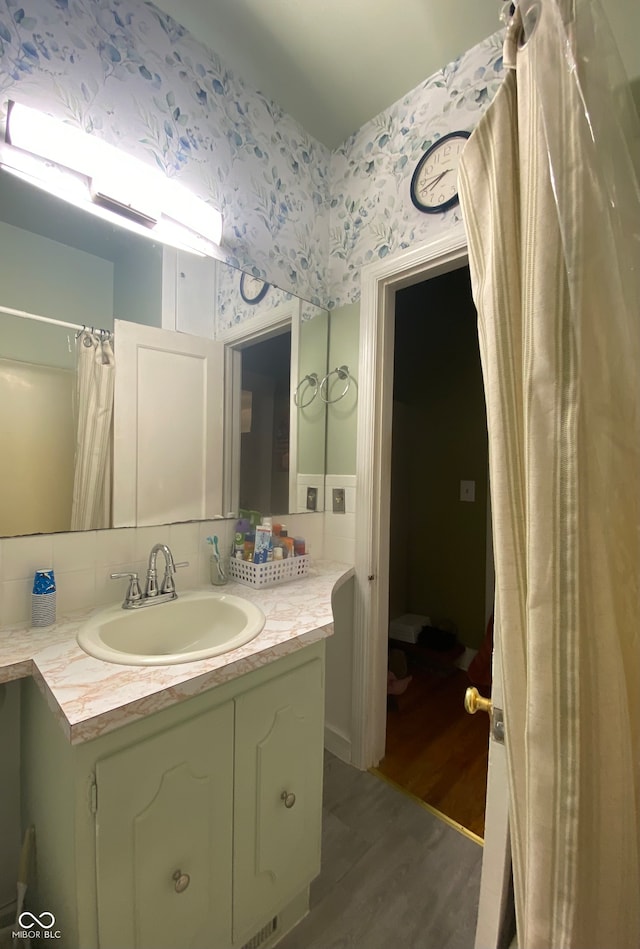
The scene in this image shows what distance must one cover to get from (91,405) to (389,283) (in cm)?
118

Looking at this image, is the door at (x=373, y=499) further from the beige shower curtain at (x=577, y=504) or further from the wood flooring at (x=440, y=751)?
the beige shower curtain at (x=577, y=504)

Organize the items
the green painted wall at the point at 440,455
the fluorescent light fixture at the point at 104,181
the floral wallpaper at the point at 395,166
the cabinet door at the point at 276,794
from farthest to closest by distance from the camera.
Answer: the green painted wall at the point at 440,455 < the floral wallpaper at the point at 395,166 < the fluorescent light fixture at the point at 104,181 < the cabinet door at the point at 276,794

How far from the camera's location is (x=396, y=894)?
3.68 ft

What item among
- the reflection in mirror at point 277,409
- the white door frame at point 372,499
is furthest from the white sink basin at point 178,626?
the white door frame at point 372,499

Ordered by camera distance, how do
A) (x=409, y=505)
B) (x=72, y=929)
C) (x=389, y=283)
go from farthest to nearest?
(x=409, y=505) < (x=389, y=283) < (x=72, y=929)

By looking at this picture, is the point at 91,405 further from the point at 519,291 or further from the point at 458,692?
the point at 458,692

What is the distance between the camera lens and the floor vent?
95 cm

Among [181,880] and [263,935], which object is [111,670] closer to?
[181,880]

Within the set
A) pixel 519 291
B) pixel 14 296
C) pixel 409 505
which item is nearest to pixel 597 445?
pixel 519 291

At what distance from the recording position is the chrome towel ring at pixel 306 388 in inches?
65.7

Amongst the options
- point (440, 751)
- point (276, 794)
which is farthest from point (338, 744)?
point (276, 794)

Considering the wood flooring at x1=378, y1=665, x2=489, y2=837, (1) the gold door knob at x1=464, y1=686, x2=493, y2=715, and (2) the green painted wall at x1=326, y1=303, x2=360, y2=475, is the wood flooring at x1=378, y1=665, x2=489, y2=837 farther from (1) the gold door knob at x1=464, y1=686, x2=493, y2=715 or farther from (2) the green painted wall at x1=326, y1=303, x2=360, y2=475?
(2) the green painted wall at x1=326, y1=303, x2=360, y2=475

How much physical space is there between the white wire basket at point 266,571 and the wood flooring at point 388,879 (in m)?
0.89

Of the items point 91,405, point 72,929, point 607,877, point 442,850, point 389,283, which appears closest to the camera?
point 607,877
